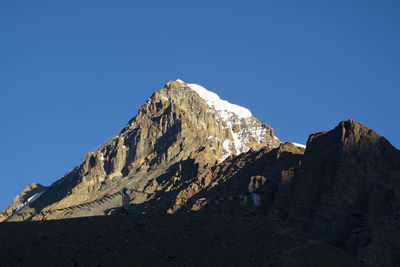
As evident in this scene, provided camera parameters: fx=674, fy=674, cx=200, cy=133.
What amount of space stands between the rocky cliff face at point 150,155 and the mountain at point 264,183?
374 mm

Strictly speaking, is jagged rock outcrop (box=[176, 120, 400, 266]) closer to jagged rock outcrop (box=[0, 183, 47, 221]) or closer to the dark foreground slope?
the dark foreground slope

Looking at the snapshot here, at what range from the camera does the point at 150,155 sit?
547 feet

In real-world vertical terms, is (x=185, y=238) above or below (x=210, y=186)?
below

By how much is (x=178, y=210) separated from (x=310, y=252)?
129ft

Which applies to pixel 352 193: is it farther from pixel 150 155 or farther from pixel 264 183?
pixel 150 155

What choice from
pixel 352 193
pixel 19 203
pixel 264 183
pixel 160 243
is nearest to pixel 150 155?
pixel 19 203

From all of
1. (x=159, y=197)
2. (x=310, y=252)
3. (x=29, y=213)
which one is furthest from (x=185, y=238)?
(x=29, y=213)

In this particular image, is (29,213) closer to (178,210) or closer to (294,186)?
(178,210)

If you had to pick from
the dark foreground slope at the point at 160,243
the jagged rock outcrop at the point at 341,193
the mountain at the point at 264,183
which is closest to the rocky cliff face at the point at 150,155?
the mountain at the point at 264,183

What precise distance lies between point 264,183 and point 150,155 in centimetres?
7943

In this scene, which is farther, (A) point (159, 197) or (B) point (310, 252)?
(A) point (159, 197)

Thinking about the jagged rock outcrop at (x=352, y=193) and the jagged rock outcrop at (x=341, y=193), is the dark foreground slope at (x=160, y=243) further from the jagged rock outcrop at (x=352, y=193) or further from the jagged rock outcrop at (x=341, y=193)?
the jagged rock outcrop at (x=341, y=193)

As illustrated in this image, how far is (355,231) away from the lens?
231 ft

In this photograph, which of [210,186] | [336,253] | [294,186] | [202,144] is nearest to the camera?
[336,253]
